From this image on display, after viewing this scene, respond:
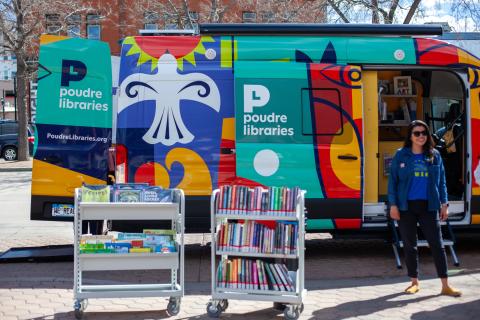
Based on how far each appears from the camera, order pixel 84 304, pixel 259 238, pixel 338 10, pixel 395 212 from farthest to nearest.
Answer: pixel 338 10 < pixel 395 212 < pixel 84 304 < pixel 259 238

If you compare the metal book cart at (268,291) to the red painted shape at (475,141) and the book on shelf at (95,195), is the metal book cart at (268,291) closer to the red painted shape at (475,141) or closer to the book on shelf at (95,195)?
the book on shelf at (95,195)

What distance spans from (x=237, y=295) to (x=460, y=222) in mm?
3801

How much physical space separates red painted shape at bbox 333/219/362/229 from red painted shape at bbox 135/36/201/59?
2653 millimetres

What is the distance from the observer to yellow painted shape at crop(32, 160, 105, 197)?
8156mm

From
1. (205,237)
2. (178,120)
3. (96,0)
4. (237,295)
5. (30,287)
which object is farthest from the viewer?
(96,0)

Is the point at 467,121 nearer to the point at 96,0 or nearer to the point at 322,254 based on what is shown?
the point at 322,254

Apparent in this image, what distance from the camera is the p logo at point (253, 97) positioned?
317 inches

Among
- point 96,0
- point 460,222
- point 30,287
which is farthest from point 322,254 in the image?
point 96,0

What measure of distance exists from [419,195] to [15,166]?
2406 centimetres

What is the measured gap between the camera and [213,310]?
5926mm

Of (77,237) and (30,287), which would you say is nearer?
(77,237)

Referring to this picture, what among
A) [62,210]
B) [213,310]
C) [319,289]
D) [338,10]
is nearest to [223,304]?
[213,310]

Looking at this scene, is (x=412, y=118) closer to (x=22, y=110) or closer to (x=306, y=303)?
(x=306, y=303)

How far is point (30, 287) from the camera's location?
23.4ft
